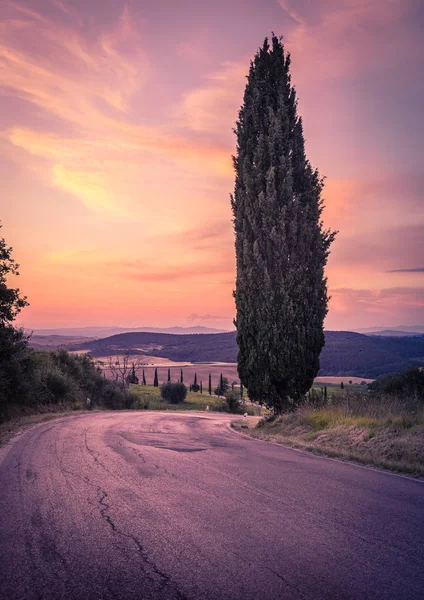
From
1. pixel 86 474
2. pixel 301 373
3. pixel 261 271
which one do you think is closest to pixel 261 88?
pixel 261 271

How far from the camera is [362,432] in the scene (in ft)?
37.2

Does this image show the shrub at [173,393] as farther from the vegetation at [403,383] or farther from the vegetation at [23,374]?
the vegetation at [403,383]

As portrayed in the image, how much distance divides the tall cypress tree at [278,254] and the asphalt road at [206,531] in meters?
9.05

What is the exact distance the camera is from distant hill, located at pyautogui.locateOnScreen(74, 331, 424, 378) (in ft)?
457

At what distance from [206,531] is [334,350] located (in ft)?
541

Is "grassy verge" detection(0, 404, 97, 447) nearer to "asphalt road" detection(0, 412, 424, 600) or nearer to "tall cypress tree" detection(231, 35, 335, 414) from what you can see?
"asphalt road" detection(0, 412, 424, 600)

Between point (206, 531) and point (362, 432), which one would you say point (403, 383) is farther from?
point (206, 531)

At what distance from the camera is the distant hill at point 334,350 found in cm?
13925

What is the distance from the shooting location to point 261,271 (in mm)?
18641

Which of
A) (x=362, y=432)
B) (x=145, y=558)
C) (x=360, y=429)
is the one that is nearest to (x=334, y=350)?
(x=360, y=429)

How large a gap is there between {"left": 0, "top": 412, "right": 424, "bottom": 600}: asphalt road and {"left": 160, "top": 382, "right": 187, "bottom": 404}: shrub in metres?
58.0

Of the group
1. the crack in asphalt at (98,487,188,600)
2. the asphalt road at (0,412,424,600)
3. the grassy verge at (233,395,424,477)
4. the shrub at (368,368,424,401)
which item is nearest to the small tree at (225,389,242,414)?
the shrub at (368,368,424,401)

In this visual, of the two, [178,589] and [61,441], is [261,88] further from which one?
[178,589]

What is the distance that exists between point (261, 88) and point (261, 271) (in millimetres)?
8866
